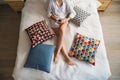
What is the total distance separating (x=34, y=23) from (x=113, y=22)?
1275 mm

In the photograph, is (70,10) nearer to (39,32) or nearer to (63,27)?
(63,27)

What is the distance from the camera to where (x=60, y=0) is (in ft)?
5.78

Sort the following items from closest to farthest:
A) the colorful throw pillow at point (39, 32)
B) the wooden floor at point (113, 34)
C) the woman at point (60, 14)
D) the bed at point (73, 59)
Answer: the bed at point (73, 59) < the colorful throw pillow at point (39, 32) < the woman at point (60, 14) < the wooden floor at point (113, 34)

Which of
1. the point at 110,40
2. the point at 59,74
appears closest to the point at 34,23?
the point at 59,74

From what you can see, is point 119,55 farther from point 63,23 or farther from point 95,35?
point 63,23

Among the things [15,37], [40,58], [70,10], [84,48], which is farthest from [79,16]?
[15,37]

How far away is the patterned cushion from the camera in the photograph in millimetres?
1729

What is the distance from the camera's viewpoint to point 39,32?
5.37 ft

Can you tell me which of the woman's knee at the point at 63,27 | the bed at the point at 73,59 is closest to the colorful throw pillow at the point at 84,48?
the bed at the point at 73,59

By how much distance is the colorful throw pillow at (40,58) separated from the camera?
1451mm

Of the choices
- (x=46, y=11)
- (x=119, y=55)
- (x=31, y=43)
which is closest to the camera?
(x=31, y=43)

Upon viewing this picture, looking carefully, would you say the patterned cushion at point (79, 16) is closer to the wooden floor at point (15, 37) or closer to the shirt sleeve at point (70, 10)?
Answer: the shirt sleeve at point (70, 10)

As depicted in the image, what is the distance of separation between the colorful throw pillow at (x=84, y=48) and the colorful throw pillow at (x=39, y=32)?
0.29 meters

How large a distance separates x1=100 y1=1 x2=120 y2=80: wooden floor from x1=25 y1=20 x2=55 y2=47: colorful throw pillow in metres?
0.91
